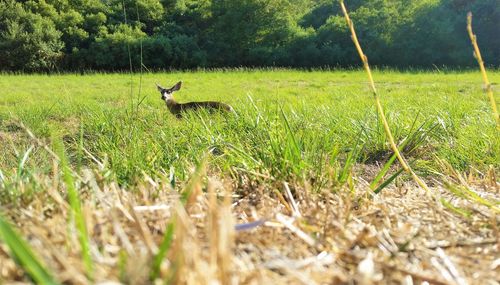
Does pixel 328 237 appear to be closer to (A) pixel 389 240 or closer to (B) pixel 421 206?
(A) pixel 389 240

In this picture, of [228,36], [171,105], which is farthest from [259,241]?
[228,36]

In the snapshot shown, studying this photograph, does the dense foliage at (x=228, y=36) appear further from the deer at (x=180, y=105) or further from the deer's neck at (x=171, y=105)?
the deer's neck at (x=171, y=105)

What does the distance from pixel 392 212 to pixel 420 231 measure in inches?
6.0

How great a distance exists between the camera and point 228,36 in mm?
27375

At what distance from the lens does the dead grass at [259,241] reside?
1.66 ft

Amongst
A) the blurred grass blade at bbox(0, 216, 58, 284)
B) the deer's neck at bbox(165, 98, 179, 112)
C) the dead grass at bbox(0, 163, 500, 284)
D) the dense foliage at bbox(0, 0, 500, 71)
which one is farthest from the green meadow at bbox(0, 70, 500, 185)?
the dense foliage at bbox(0, 0, 500, 71)

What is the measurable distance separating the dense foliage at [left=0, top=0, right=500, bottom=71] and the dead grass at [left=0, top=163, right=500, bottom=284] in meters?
20.4

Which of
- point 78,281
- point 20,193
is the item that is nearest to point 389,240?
point 78,281

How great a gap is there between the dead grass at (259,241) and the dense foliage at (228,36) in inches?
803

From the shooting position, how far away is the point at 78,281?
48 cm

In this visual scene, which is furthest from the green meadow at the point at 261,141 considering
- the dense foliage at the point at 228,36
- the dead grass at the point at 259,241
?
the dense foliage at the point at 228,36

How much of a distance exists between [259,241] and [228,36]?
27.3 meters

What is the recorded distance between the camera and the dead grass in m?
0.50

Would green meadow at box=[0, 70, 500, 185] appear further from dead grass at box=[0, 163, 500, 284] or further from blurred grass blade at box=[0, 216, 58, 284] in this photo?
blurred grass blade at box=[0, 216, 58, 284]
